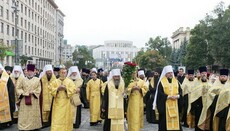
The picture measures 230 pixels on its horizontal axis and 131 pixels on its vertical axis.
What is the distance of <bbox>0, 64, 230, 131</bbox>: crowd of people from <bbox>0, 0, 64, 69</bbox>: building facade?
44.0 m

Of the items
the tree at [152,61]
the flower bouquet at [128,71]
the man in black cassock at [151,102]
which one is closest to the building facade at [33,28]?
the tree at [152,61]

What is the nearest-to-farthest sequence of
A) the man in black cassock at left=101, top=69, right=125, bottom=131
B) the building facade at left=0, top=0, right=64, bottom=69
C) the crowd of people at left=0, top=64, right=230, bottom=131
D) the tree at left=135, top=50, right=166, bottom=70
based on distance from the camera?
the crowd of people at left=0, top=64, right=230, bottom=131 < the man in black cassock at left=101, top=69, right=125, bottom=131 < the building facade at left=0, top=0, right=64, bottom=69 < the tree at left=135, top=50, right=166, bottom=70

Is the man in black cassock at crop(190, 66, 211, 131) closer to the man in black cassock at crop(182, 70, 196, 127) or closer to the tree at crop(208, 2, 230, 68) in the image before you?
the man in black cassock at crop(182, 70, 196, 127)

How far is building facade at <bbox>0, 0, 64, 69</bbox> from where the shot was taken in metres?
56.6

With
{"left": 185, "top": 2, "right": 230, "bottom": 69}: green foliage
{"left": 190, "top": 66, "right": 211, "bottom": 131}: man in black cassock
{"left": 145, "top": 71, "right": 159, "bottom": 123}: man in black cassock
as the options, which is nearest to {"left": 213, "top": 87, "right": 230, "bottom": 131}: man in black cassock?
{"left": 190, "top": 66, "right": 211, "bottom": 131}: man in black cassock

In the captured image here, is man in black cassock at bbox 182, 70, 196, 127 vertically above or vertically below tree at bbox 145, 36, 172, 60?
below

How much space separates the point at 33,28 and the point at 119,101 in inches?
2647

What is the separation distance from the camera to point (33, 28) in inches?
2931

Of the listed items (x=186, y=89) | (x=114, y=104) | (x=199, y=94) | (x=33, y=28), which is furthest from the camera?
(x=33, y=28)

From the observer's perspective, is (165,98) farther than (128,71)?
No

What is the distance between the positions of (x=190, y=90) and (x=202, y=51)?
136 feet

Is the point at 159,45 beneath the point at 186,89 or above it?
above

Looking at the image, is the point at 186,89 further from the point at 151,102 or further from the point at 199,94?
the point at 151,102

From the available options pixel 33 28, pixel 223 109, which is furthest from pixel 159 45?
pixel 223 109
